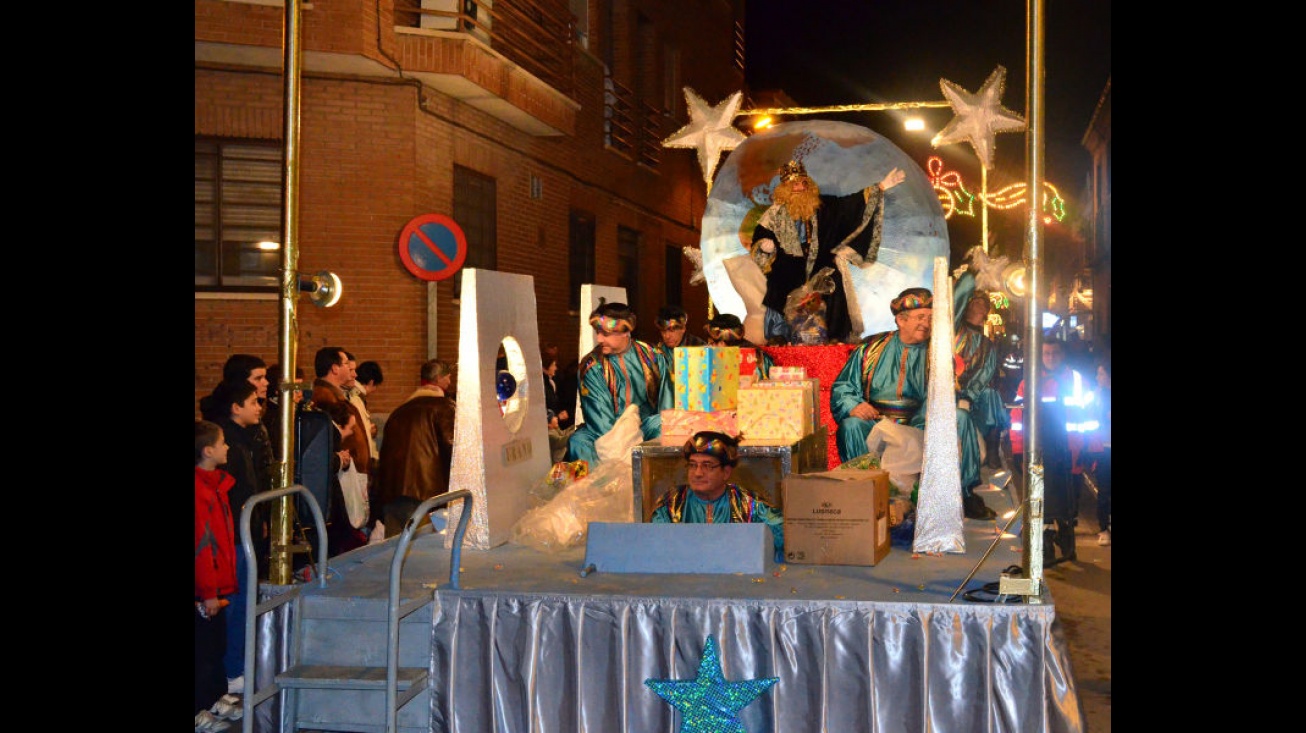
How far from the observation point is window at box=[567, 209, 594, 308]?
19.1 m

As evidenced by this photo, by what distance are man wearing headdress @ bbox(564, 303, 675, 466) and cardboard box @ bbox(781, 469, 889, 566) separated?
2330 millimetres

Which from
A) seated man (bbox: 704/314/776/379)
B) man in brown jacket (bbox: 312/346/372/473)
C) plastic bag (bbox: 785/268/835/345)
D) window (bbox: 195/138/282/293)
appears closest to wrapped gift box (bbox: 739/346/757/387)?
seated man (bbox: 704/314/776/379)

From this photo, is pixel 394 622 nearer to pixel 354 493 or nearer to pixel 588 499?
pixel 588 499

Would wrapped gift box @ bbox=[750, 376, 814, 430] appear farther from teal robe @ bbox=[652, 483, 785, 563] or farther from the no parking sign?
the no parking sign

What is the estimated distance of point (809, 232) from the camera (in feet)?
38.0

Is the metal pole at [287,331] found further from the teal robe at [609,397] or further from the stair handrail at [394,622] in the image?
the teal robe at [609,397]

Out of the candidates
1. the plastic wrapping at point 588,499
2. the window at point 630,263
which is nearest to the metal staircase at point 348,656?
the plastic wrapping at point 588,499

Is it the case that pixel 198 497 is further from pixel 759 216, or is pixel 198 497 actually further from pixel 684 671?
pixel 759 216

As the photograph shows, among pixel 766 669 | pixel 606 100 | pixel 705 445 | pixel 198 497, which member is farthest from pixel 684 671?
pixel 606 100

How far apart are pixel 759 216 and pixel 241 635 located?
707 centimetres

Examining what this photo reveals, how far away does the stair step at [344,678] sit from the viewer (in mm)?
5355

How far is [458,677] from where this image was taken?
570cm

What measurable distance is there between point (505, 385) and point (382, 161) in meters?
6.05

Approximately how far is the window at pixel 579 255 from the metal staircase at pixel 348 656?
1289cm
